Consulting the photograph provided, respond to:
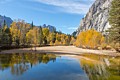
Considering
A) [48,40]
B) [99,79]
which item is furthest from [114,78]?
[48,40]

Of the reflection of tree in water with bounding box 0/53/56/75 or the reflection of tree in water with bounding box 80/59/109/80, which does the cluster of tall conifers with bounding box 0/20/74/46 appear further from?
the reflection of tree in water with bounding box 80/59/109/80

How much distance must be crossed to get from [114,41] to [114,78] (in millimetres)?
22221

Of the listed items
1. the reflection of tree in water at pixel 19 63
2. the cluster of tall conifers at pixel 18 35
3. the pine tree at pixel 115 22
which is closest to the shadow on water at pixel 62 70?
the reflection of tree in water at pixel 19 63

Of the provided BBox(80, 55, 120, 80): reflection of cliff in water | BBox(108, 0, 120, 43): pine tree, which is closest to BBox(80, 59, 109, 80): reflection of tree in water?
BBox(80, 55, 120, 80): reflection of cliff in water

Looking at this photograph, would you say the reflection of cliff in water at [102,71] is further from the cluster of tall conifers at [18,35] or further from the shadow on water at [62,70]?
the cluster of tall conifers at [18,35]

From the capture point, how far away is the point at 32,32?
397ft

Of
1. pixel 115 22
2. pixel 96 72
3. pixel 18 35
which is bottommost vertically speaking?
pixel 96 72

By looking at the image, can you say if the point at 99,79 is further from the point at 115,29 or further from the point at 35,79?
the point at 115,29

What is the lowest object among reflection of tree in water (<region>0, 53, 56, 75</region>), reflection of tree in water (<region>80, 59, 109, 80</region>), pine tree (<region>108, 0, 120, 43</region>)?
reflection of tree in water (<region>80, 59, 109, 80</region>)

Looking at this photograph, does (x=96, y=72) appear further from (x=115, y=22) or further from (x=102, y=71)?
(x=115, y=22)

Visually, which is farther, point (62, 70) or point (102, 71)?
point (62, 70)

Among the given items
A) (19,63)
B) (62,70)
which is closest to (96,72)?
(62,70)

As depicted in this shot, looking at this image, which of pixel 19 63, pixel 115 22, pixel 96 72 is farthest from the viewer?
pixel 115 22

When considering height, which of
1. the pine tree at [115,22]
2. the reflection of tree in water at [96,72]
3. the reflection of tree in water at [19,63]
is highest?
the pine tree at [115,22]
